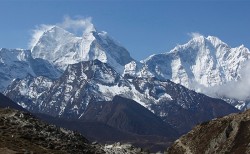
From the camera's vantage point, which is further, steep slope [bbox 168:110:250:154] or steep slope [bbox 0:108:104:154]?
steep slope [bbox 168:110:250:154]

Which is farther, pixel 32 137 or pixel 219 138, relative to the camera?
pixel 219 138

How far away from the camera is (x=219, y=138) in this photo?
173250 mm

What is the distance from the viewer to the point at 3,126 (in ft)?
210

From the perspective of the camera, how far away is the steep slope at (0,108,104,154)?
5847cm

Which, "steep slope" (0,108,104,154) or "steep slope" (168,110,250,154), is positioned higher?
"steep slope" (168,110,250,154)

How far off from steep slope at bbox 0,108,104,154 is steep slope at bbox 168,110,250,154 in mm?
98035

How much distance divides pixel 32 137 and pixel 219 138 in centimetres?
11871

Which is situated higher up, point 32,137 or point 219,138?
point 219,138

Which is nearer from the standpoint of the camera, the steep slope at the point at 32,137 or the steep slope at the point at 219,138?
the steep slope at the point at 32,137

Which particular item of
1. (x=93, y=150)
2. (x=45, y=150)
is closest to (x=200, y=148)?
(x=93, y=150)

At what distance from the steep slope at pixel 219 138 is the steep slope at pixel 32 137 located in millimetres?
98035

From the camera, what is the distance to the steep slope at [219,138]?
6526 inches

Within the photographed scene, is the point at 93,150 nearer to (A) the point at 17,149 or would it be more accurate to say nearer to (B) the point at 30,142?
(B) the point at 30,142

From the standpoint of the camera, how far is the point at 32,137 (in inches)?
2484
